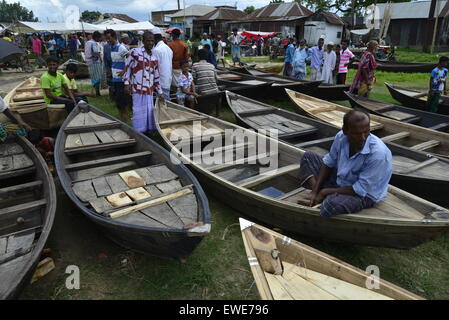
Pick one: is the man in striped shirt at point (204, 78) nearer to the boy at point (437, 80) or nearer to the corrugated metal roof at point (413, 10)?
the boy at point (437, 80)

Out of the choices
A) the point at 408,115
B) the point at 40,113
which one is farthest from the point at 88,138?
the point at 408,115

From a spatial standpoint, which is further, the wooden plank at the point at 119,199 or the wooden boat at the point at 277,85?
the wooden boat at the point at 277,85

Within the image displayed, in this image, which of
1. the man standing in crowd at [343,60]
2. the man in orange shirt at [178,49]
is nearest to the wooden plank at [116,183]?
the man in orange shirt at [178,49]

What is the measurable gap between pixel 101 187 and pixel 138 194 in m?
0.51

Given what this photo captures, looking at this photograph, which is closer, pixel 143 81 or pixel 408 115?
pixel 143 81

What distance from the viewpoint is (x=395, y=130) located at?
544cm

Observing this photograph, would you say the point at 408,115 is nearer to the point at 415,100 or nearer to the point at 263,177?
the point at 415,100

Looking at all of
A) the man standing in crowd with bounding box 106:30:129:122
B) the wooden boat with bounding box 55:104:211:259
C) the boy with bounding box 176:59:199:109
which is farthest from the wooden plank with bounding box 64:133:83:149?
the boy with bounding box 176:59:199:109

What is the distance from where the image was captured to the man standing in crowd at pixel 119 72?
258 inches

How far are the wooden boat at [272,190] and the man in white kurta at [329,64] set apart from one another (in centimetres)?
575

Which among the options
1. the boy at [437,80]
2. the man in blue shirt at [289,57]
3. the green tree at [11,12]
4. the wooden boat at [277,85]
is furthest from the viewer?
the green tree at [11,12]

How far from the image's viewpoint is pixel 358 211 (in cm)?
280
